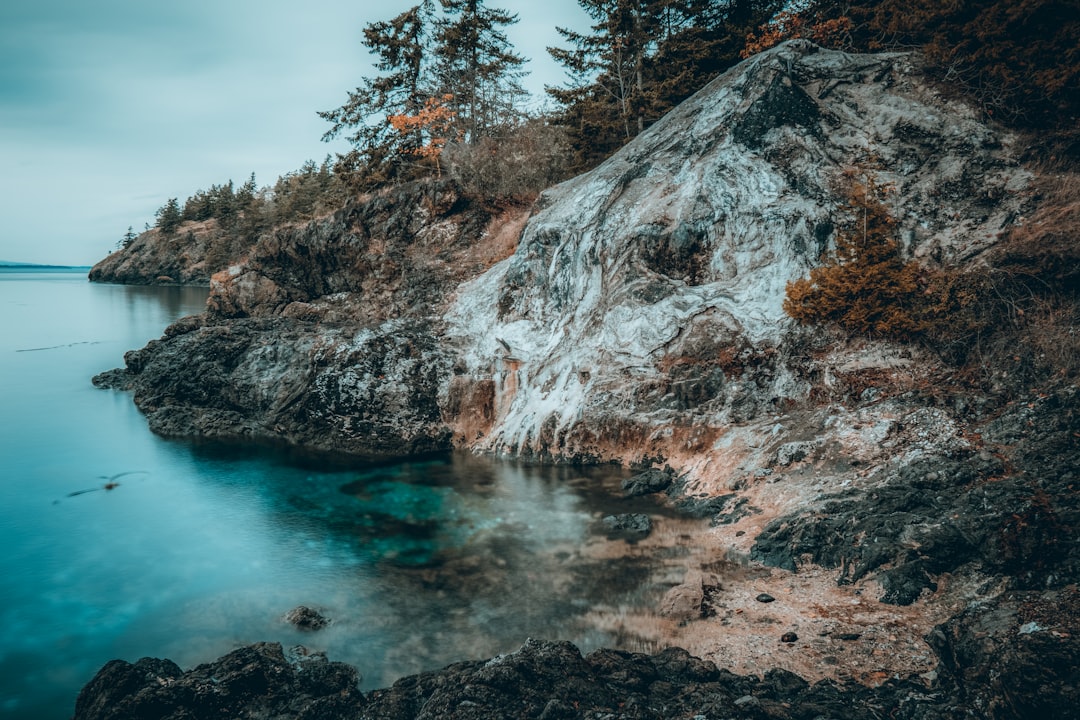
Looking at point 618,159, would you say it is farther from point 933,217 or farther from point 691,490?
point 691,490

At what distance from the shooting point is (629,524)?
12.2 metres

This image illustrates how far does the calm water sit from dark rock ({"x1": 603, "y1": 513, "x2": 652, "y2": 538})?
36 cm

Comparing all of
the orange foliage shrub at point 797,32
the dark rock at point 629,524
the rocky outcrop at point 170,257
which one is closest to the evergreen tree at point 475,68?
the orange foliage shrub at point 797,32

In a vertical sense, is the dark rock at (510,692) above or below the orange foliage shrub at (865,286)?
below

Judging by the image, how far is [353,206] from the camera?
26672 mm

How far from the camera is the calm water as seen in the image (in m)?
9.20

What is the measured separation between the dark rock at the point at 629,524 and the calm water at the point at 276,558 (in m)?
0.36

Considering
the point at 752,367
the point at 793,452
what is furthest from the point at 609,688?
the point at 752,367

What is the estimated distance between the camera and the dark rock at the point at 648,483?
13820 millimetres

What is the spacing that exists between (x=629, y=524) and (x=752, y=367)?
5252 mm

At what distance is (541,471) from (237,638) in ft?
27.1

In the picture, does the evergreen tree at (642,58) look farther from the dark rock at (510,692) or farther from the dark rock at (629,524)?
the dark rock at (510,692)

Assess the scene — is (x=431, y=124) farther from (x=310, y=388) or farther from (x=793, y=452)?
(x=793, y=452)

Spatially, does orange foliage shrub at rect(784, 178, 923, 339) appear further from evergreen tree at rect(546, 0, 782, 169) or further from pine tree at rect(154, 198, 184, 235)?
pine tree at rect(154, 198, 184, 235)
